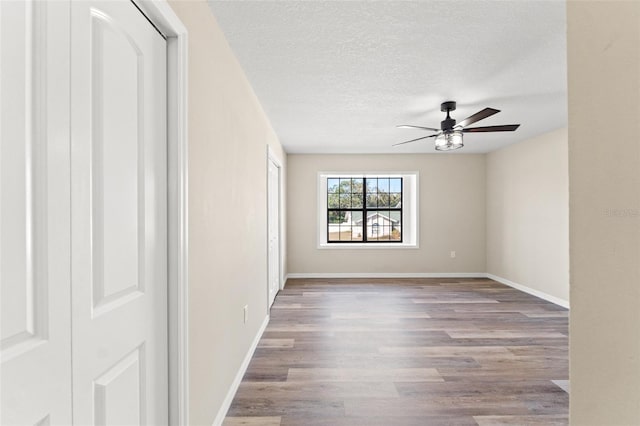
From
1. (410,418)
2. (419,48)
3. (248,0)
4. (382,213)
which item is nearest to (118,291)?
(248,0)

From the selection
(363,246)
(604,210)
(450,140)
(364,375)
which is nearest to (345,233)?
(363,246)

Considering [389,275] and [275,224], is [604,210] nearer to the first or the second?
[275,224]

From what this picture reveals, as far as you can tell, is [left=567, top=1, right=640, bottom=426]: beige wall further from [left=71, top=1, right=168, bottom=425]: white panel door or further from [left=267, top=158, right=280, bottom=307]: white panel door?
[left=267, top=158, right=280, bottom=307]: white panel door

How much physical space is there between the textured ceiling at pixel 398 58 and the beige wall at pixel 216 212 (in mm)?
276

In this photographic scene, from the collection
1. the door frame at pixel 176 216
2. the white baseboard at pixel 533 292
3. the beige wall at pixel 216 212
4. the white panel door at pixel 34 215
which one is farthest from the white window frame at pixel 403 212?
the white panel door at pixel 34 215

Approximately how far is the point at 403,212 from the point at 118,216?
5.96 m

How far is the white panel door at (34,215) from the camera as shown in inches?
26.2

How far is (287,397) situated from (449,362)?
136 centimetres

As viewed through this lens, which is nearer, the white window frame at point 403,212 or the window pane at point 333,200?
the white window frame at point 403,212

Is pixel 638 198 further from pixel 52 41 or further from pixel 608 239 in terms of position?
pixel 52 41

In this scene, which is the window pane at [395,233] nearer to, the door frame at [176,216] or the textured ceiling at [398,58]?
the textured ceiling at [398,58]

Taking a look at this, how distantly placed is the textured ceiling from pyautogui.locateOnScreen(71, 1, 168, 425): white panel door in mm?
963

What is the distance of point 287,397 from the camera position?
219cm

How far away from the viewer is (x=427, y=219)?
623 centimetres
